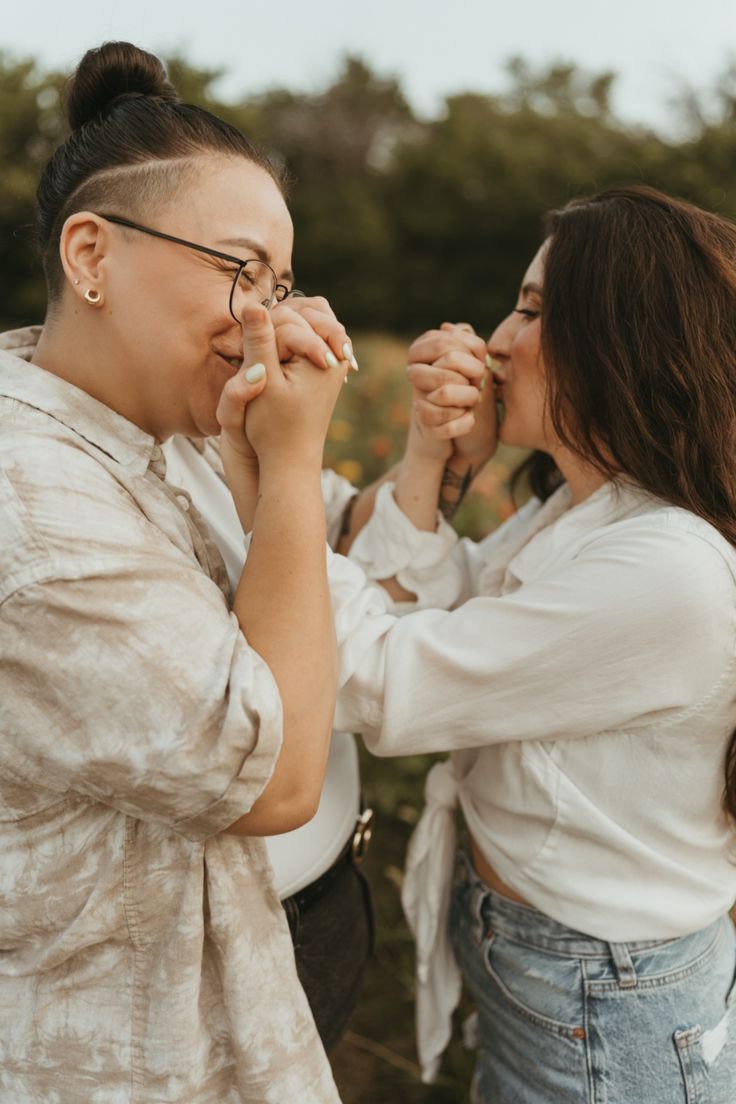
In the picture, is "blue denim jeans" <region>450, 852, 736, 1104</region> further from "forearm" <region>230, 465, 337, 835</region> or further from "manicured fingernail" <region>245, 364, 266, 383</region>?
"manicured fingernail" <region>245, 364, 266, 383</region>

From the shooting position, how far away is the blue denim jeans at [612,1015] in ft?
5.74

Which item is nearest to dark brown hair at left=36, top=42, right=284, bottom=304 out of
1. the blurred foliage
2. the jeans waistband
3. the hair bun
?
the hair bun

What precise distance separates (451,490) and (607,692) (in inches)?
33.9

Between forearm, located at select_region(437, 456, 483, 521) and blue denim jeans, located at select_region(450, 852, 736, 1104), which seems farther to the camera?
forearm, located at select_region(437, 456, 483, 521)

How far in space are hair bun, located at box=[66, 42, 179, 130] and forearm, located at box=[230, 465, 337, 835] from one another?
85 centimetres

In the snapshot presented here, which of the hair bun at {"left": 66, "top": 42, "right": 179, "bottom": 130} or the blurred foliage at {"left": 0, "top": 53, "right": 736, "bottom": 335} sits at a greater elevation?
the hair bun at {"left": 66, "top": 42, "right": 179, "bottom": 130}

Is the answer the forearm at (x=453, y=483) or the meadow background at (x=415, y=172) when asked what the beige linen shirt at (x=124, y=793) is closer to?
the forearm at (x=453, y=483)

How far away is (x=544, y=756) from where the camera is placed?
1.78m

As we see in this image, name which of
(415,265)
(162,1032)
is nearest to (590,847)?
(162,1032)

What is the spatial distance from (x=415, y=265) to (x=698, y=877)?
25761mm

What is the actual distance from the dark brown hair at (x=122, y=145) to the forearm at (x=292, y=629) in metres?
0.57

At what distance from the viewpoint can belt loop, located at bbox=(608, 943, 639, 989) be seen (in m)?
1.76

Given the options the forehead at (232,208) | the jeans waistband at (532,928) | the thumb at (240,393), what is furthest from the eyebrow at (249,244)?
the jeans waistband at (532,928)

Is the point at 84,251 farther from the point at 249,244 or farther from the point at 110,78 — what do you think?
the point at 110,78
